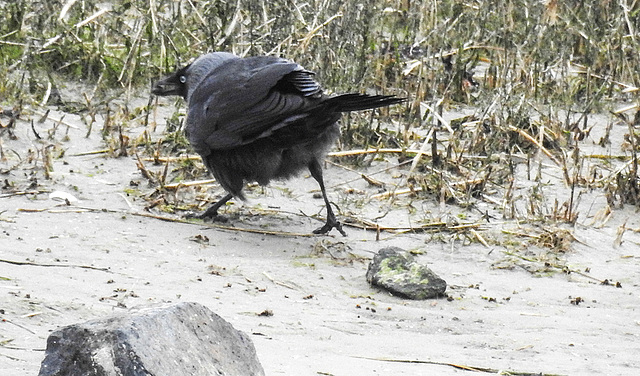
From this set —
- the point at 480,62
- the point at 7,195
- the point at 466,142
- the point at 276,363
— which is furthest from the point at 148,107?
the point at 276,363

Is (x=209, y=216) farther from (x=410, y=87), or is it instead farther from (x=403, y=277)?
(x=410, y=87)

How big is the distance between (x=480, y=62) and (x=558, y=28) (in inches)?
27.8

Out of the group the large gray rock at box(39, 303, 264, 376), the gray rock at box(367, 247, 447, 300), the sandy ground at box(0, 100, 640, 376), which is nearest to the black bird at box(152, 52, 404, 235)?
the sandy ground at box(0, 100, 640, 376)

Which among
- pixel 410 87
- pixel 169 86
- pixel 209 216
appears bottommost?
pixel 209 216

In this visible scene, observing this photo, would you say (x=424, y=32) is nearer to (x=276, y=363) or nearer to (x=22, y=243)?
(x=22, y=243)

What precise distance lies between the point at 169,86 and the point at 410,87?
6.67 ft

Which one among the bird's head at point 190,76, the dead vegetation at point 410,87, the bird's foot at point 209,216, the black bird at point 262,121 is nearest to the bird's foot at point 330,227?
the black bird at point 262,121

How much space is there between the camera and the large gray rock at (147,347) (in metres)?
2.51

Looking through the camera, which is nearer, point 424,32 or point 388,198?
point 388,198

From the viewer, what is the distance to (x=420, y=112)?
745 cm

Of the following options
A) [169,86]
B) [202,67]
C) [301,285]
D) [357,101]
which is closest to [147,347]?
[301,285]

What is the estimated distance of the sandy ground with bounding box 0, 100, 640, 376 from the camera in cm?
361

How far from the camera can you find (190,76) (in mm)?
6113

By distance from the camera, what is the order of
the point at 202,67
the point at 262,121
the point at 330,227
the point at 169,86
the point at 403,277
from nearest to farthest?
the point at 403,277 → the point at 262,121 → the point at 330,227 → the point at 202,67 → the point at 169,86
